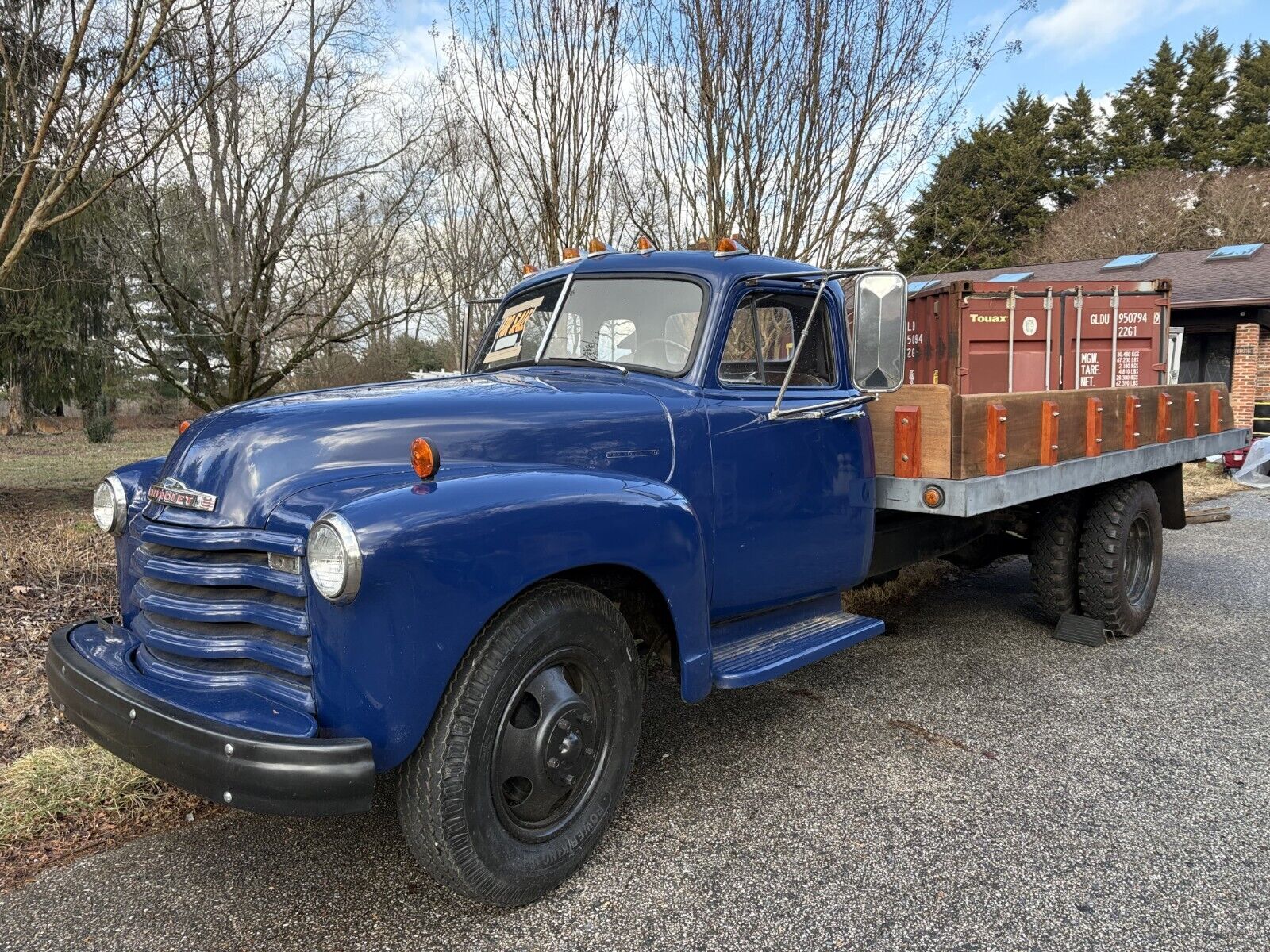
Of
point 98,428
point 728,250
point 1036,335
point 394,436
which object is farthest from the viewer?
point 98,428

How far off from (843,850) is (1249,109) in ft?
141

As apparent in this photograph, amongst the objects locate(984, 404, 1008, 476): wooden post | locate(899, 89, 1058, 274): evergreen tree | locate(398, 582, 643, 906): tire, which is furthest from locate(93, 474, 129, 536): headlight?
locate(899, 89, 1058, 274): evergreen tree

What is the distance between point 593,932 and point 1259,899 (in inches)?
77.6

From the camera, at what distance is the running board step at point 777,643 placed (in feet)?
10.2

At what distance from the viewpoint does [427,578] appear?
2170 mm

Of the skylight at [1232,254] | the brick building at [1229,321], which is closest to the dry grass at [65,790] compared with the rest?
the brick building at [1229,321]

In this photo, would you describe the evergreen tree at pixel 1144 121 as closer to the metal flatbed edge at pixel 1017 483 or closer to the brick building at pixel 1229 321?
the brick building at pixel 1229 321

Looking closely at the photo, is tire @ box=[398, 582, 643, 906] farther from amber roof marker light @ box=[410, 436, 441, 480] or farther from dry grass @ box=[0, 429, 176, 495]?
dry grass @ box=[0, 429, 176, 495]

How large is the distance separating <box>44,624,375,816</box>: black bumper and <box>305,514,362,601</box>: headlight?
37 centimetres

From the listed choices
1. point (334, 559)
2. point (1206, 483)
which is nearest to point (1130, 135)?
point (1206, 483)

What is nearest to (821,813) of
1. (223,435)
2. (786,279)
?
(786,279)

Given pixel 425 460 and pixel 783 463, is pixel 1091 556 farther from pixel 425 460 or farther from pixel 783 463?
pixel 425 460

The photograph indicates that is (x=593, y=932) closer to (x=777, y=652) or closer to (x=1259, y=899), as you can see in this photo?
(x=777, y=652)

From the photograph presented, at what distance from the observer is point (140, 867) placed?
2.74m
